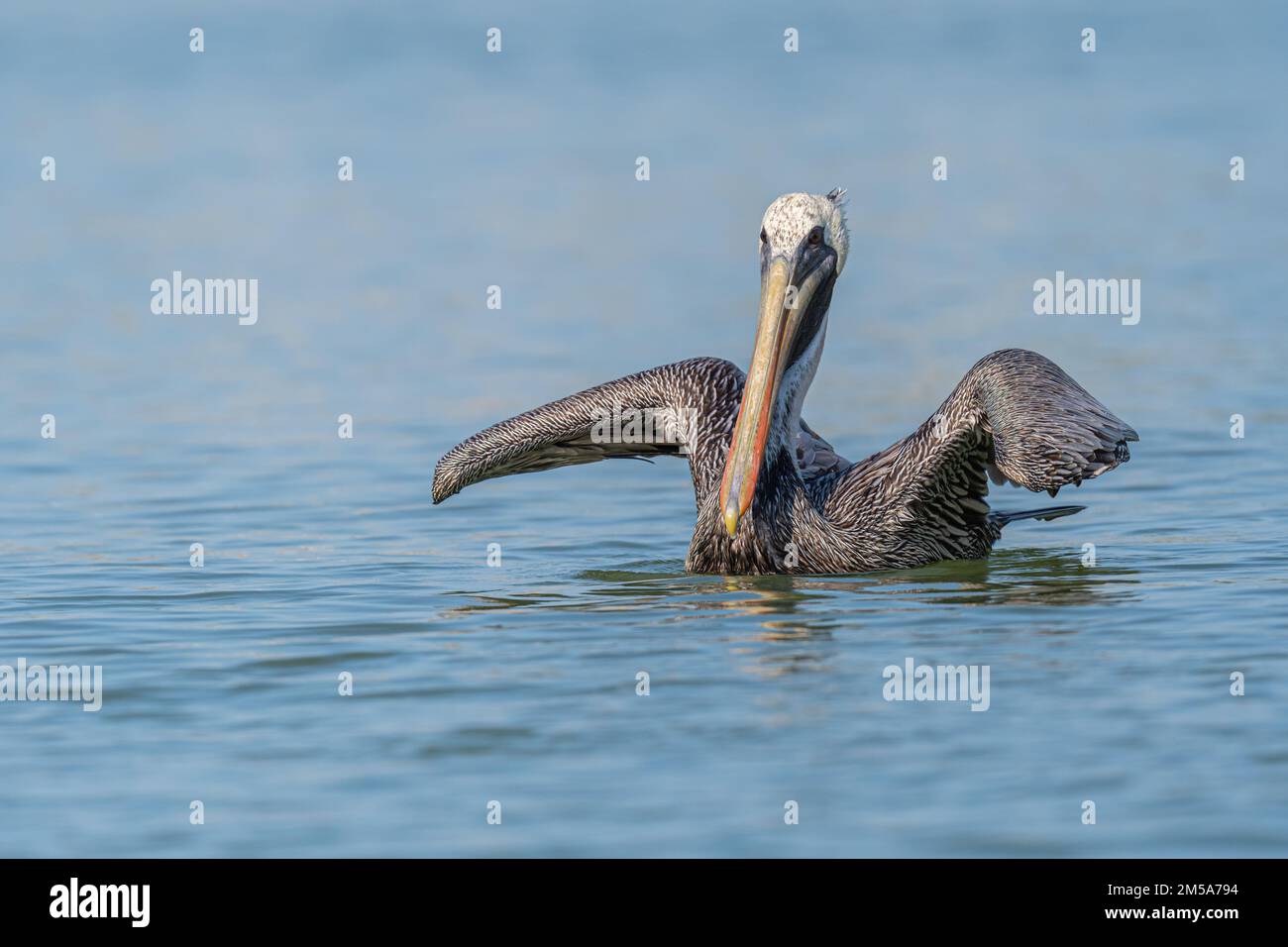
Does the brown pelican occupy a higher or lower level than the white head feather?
lower

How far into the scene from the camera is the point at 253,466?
50.2ft

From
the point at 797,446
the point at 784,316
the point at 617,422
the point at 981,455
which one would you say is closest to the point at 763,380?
the point at 784,316

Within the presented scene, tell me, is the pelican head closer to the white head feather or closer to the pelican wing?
the white head feather

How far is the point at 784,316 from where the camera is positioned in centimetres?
1098

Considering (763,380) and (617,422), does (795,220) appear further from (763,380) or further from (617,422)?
(617,422)

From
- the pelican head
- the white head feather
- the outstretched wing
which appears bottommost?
the outstretched wing

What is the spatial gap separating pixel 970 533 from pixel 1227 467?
3313mm

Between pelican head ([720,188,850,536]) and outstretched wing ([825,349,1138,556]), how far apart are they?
582mm

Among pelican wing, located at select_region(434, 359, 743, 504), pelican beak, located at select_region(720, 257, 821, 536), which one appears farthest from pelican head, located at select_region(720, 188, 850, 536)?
pelican wing, located at select_region(434, 359, 743, 504)

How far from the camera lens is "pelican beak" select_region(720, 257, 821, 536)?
1072 centimetres

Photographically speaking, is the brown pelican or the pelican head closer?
the brown pelican

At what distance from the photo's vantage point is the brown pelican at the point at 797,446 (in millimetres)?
10594

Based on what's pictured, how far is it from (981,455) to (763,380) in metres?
1.21

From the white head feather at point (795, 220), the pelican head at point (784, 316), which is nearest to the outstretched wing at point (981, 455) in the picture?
the pelican head at point (784, 316)
